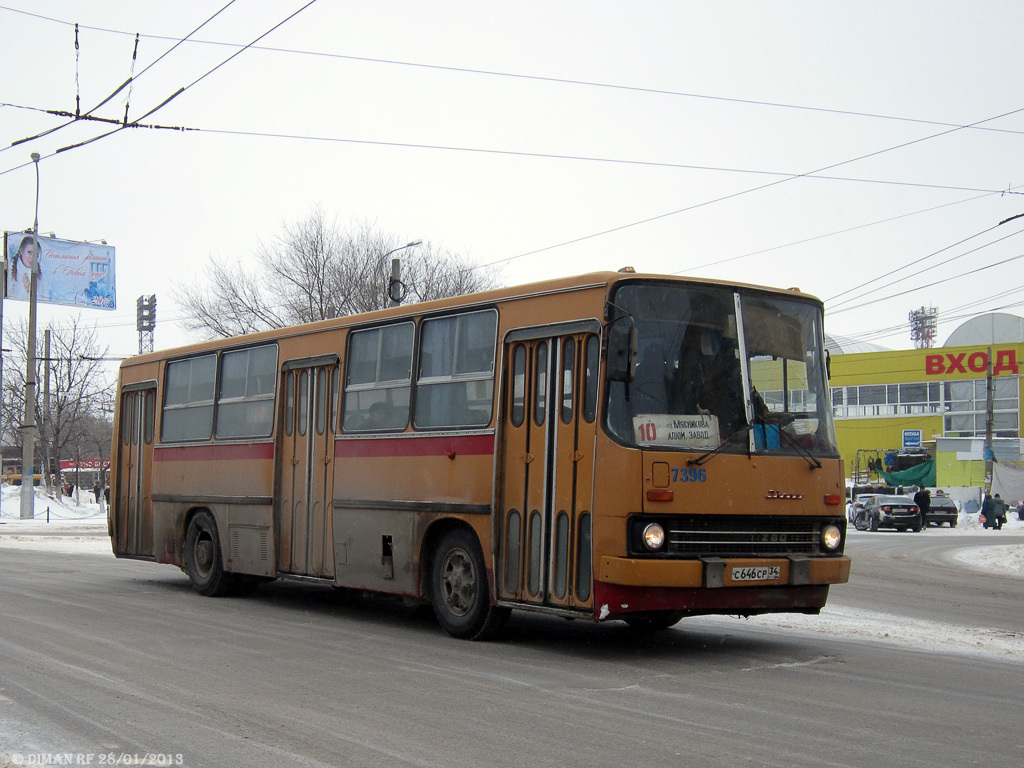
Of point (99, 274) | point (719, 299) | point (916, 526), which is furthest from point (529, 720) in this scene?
point (99, 274)

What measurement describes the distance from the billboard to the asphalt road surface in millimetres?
34433

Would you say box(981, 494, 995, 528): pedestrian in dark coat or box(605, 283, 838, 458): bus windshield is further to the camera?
box(981, 494, 995, 528): pedestrian in dark coat

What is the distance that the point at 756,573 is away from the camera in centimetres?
886

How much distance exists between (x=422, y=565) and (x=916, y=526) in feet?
116

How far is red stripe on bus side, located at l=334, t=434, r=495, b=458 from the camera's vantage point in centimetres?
996

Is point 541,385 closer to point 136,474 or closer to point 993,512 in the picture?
point 136,474

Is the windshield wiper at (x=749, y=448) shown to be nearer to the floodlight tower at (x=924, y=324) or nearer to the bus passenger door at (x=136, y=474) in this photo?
the bus passenger door at (x=136, y=474)

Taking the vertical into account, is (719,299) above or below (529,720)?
above

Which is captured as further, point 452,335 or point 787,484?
point 452,335

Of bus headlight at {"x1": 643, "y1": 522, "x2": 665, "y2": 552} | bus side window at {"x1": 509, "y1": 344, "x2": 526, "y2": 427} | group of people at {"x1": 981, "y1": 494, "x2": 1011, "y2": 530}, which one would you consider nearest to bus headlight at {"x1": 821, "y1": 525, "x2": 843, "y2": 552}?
bus headlight at {"x1": 643, "y1": 522, "x2": 665, "y2": 552}

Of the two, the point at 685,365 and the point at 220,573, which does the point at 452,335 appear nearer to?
the point at 685,365

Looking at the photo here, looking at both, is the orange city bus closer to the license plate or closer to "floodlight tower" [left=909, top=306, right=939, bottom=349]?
the license plate

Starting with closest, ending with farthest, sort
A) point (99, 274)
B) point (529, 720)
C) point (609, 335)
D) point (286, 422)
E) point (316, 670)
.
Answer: point (529, 720) → point (316, 670) → point (609, 335) → point (286, 422) → point (99, 274)

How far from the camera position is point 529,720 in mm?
6535
